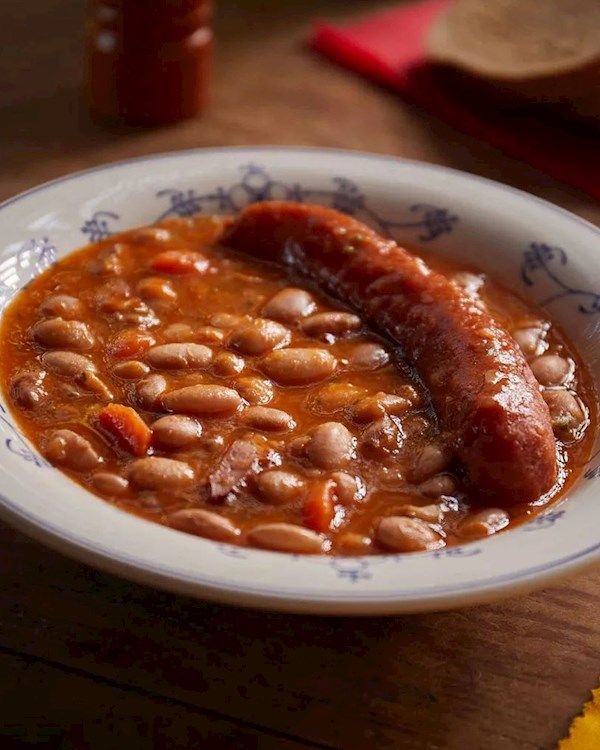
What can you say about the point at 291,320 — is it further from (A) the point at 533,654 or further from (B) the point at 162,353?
(A) the point at 533,654

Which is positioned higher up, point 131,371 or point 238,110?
point 131,371

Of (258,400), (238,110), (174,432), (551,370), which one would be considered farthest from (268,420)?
(238,110)

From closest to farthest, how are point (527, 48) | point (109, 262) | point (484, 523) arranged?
point (484, 523) → point (109, 262) → point (527, 48)

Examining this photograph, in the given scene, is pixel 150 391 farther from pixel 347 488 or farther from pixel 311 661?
pixel 311 661

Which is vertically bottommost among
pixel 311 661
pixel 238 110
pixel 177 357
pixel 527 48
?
pixel 238 110

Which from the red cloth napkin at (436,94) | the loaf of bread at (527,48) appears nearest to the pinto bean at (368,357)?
the red cloth napkin at (436,94)

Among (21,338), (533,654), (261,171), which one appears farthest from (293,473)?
(261,171)

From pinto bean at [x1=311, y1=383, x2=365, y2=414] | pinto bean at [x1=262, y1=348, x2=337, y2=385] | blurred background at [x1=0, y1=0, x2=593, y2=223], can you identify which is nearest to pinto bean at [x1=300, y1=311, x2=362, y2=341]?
pinto bean at [x1=262, y1=348, x2=337, y2=385]
